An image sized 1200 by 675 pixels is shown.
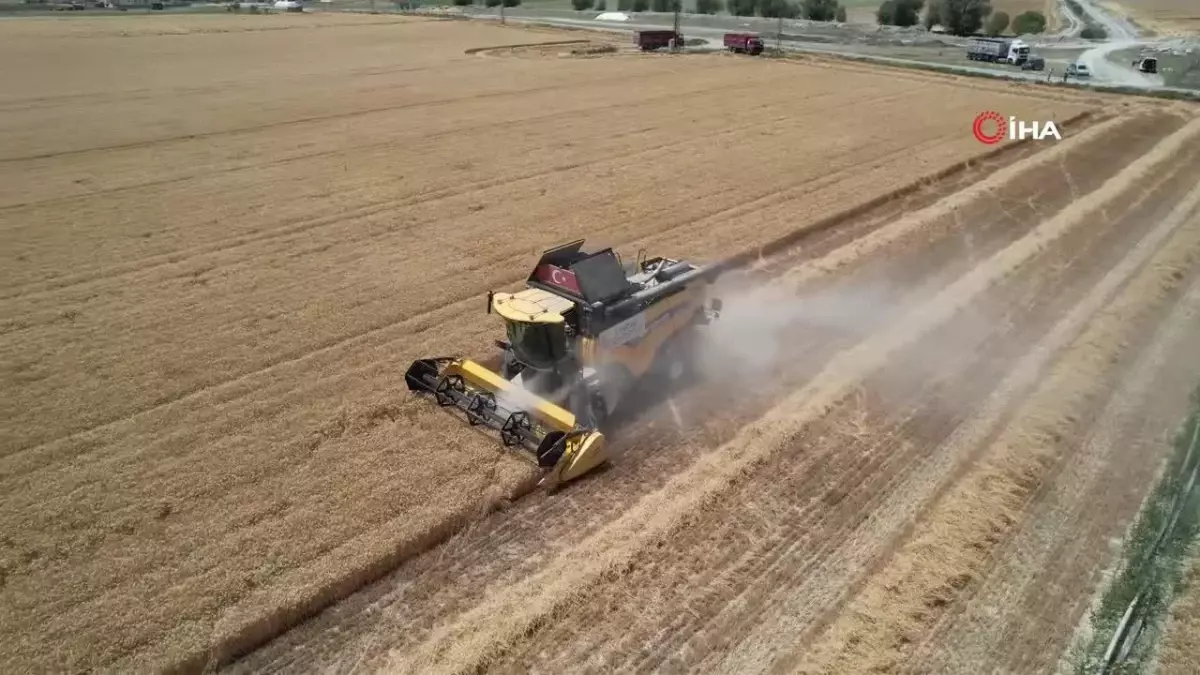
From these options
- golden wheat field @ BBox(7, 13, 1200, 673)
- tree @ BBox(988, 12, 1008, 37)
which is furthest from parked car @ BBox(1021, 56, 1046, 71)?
tree @ BBox(988, 12, 1008, 37)

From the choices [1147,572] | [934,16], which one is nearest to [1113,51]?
[934,16]

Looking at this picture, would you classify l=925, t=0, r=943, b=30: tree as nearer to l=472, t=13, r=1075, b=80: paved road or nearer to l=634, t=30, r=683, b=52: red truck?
l=472, t=13, r=1075, b=80: paved road

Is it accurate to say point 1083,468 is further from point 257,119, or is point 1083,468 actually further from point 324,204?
point 257,119

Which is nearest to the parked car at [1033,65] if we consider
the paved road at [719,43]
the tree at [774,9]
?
the paved road at [719,43]

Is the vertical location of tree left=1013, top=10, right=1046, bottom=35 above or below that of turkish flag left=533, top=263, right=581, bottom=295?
above

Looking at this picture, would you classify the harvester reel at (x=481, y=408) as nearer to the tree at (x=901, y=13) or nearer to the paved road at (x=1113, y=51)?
A: the paved road at (x=1113, y=51)

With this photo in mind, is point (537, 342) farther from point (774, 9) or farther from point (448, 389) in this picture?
point (774, 9)

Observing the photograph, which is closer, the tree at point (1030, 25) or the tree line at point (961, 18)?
the tree line at point (961, 18)

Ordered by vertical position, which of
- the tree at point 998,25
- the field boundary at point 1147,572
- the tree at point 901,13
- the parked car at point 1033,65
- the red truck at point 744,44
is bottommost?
the field boundary at point 1147,572
